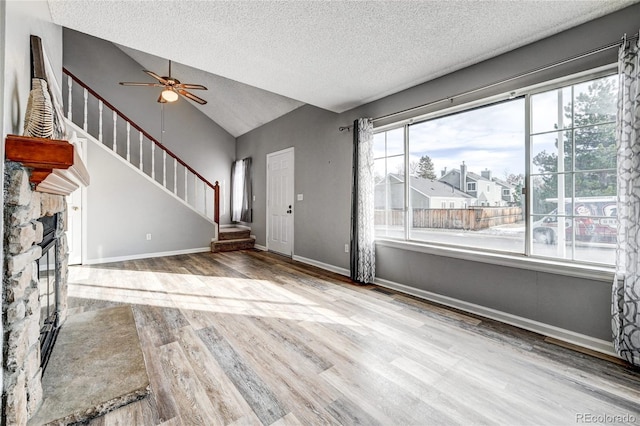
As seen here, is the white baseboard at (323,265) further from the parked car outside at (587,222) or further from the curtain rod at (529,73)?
the parked car outside at (587,222)

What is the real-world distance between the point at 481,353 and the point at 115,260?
553 cm

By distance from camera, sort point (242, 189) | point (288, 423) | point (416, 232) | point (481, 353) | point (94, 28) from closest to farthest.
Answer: point (288, 423) → point (481, 353) → point (94, 28) → point (416, 232) → point (242, 189)

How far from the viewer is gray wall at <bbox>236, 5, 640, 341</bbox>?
215cm

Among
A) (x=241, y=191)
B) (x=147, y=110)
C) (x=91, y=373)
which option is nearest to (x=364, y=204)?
(x=91, y=373)

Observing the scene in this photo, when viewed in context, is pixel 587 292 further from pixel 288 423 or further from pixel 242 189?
pixel 242 189

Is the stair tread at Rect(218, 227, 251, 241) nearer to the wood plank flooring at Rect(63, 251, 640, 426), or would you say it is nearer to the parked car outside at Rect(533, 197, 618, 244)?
the wood plank flooring at Rect(63, 251, 640, 426)

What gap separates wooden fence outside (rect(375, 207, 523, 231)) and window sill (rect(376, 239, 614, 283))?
0.26m

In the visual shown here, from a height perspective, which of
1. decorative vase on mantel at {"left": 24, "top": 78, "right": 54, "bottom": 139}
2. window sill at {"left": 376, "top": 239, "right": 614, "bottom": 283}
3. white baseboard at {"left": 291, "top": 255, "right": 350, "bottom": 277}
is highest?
decorative vase on mantel at {"left": 24, "top": 78, "right": 54, "bottom": 139}

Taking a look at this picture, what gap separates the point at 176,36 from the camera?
240 centimetres

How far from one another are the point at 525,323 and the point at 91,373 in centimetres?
330

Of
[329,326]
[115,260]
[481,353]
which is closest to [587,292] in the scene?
[481,353]

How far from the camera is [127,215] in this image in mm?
4934
